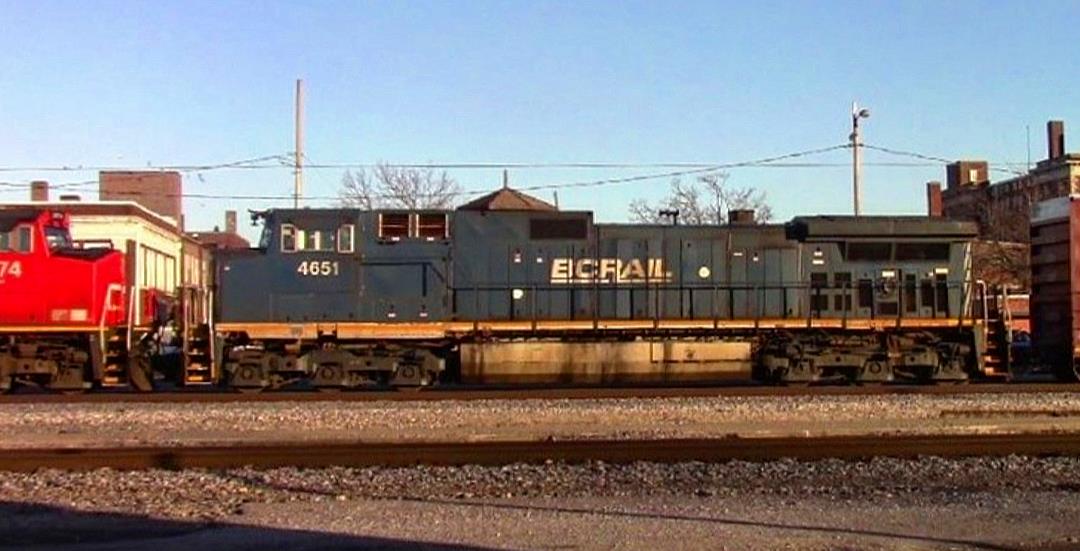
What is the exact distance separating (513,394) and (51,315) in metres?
8.86

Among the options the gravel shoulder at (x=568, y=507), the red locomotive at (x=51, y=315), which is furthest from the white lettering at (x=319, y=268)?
the gravel shoulder at (x=568, y=507)

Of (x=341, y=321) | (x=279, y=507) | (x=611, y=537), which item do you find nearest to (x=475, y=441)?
(x=279, y=507)

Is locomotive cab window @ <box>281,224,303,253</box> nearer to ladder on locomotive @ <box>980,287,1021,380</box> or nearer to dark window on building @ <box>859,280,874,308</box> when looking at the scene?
dark window on building @ <box>859,280,874,308</box>

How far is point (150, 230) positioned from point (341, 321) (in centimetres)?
3035

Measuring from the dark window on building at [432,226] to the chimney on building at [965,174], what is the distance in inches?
3102

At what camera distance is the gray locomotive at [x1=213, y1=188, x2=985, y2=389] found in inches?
886

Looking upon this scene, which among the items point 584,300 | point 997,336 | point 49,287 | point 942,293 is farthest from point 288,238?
point 997,336

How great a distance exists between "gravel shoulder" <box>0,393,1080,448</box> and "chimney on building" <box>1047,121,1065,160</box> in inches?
2826

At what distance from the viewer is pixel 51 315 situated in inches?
866

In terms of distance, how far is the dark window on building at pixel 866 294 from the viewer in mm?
23734

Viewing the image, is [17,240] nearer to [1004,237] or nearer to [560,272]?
[560,272]

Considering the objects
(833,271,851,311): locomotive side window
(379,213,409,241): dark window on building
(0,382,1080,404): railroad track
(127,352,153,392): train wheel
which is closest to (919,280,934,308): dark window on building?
(833,271,851,311): locomotive side window

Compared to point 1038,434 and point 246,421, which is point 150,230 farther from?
point 1038,434

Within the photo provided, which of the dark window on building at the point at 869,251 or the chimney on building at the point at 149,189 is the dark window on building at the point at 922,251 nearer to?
the dark window on building at the point at 869,251
